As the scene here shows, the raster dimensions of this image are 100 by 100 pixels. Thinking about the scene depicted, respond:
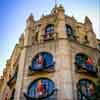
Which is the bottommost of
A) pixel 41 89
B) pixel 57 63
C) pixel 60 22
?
pixel 41 89

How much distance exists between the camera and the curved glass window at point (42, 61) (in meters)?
23.8

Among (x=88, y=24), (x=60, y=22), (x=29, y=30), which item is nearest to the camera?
(x=60, y=22)

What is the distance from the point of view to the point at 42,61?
965 inches

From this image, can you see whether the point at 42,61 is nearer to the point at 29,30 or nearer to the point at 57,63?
the point at 57,63

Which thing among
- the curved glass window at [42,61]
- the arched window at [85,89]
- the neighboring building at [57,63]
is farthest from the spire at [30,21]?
the arched window at [85,89]

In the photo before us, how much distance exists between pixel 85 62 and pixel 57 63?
3.45 meters

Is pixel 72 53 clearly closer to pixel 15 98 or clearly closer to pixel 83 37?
pixel 83 37

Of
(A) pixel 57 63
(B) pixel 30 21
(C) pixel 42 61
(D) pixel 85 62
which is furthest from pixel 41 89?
(B) pixel 30 21

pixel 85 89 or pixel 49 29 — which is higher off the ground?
pixel 49 29

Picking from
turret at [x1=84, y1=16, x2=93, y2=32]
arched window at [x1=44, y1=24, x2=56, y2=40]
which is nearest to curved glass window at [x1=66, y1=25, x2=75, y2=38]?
arched window at [x1=44, y1=24, x2=56, y2=40]

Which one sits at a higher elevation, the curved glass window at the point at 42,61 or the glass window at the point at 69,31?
the glass window at the point at 69,31

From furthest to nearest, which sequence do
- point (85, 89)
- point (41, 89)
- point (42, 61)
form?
point (42, 61) → point (85, 89) → point (41, 89)

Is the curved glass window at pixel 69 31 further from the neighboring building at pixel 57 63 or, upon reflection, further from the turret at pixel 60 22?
the turret at pixel 60 22

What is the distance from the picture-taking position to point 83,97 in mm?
21844
